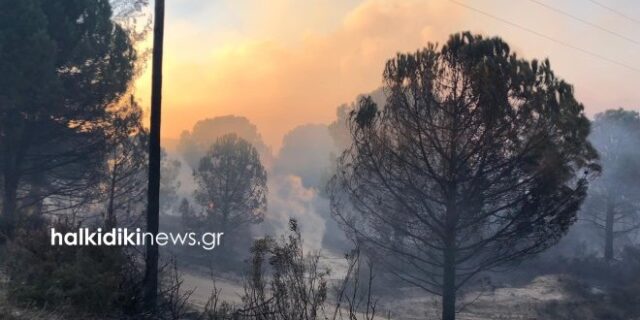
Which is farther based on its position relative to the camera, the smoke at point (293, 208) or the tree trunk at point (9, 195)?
the smoke at point (293, 208)

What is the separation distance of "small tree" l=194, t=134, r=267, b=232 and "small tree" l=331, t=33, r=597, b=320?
24037 millimetres

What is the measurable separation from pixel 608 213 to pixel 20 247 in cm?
3711

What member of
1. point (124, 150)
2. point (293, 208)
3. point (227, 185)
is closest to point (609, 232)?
point (227, 185)

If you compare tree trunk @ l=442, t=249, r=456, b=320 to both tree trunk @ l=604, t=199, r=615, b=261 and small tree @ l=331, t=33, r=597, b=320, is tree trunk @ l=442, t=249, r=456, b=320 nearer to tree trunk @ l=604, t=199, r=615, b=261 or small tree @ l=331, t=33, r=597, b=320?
small tree @ l=331, t=33, r=597, b=320

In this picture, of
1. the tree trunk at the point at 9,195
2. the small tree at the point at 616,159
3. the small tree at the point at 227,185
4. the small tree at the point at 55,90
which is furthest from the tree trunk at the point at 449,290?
the small tree at the point at 616,159

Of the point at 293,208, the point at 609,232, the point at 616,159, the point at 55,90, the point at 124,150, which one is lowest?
the point at 609,232

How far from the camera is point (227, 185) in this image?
121 ft

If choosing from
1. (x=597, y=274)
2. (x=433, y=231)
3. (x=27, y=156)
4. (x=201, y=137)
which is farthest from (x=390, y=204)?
(x=201, y=137)

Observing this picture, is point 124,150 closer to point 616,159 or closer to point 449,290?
point 449,290

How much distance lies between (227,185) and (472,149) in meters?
26.8

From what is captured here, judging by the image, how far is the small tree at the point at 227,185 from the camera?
121 ft

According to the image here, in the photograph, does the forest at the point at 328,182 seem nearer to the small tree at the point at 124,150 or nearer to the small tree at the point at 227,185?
the small tree at the point at 124,150

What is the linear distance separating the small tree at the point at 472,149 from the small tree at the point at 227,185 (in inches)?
946

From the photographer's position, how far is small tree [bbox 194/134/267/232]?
36906 mm
